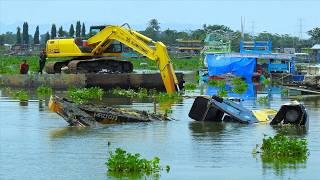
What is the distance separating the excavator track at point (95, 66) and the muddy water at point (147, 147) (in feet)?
52.4

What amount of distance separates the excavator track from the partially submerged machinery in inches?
783

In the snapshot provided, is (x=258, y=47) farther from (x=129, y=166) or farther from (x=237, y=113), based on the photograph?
(x=129, y=166)

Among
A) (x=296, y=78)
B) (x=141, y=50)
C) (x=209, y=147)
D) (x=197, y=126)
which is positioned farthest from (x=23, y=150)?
(x=296, y=78)

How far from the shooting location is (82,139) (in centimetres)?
2389

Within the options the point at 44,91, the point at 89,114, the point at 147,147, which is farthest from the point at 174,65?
the point at 147,147

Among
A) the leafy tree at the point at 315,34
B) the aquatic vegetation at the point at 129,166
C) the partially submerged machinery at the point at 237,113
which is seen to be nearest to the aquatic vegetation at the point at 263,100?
the partially submerged machinery at the point at 237,113

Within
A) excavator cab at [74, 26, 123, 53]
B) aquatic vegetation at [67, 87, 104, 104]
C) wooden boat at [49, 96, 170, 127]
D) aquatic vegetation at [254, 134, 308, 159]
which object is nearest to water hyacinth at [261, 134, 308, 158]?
aquatic vegetation at [254, 134, 308, 159]

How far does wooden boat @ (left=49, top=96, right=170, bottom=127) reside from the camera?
26.3 m

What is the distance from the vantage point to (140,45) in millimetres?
44156

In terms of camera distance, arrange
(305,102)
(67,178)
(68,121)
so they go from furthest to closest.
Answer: (305,102) → (68,121) → (67,178)

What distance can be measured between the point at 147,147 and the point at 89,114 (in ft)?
16.1

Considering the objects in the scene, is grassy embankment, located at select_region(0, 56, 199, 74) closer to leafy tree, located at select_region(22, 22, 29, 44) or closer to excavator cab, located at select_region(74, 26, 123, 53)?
excavator cab, located at select_region(74, 26, 123, 53)

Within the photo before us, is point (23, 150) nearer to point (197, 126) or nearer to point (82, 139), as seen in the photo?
point (82, 139)

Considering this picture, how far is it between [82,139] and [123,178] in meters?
6.41
